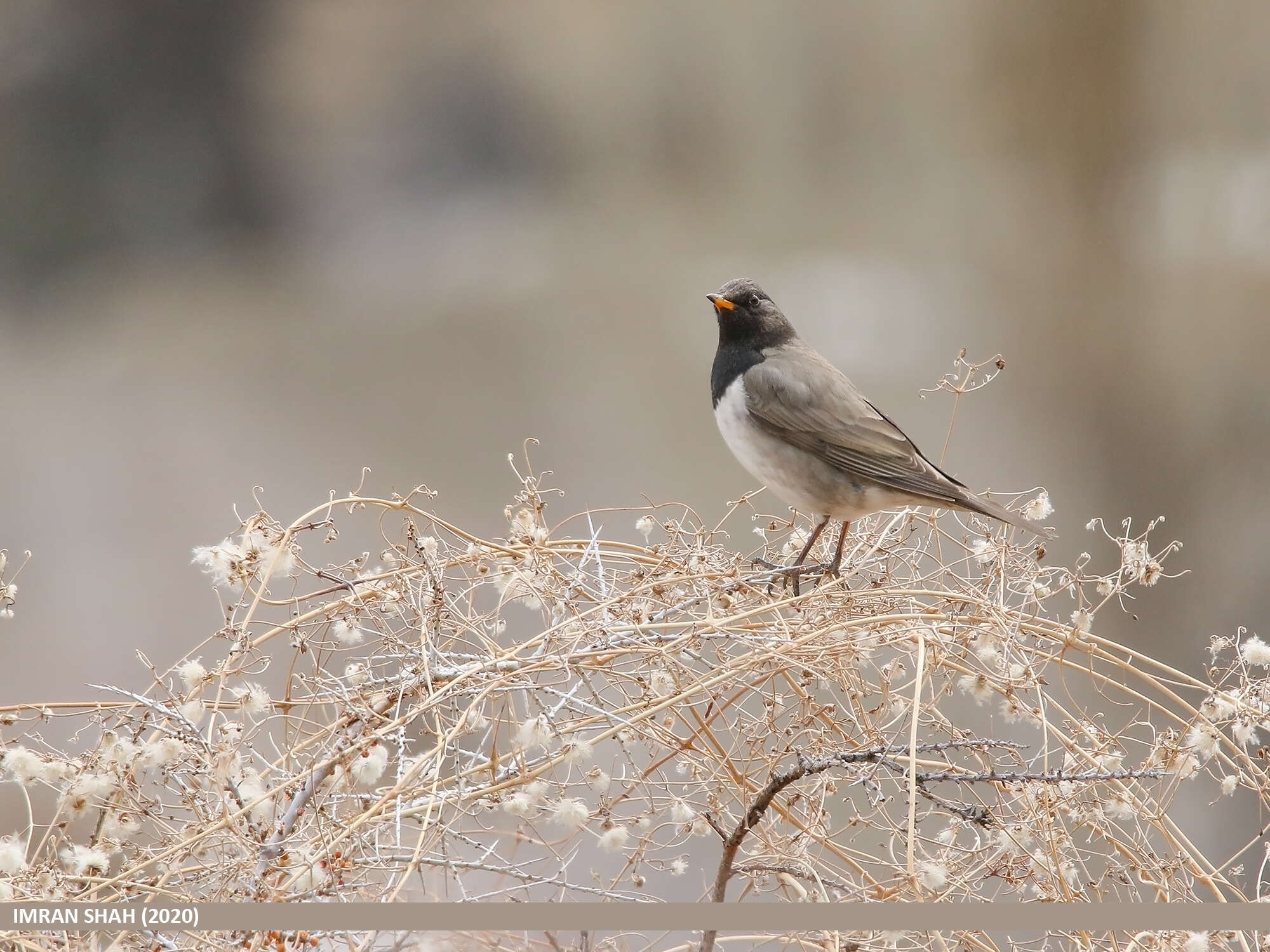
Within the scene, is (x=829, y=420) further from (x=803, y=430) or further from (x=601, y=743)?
(x=601, y=743)

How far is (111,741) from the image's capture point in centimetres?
70

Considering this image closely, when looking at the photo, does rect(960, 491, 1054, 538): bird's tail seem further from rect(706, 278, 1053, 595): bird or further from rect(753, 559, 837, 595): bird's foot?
rect(753, 559, 837, 595): bird's foot

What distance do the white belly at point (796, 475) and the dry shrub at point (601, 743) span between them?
1.03 feet

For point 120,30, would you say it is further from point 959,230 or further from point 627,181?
point 959,230

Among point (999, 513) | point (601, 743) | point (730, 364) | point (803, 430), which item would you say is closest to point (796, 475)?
point (803, 430)

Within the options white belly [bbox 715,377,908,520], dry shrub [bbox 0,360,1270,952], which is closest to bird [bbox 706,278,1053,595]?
white belly [bbox 715,377,908,520]

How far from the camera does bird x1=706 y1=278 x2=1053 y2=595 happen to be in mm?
1195

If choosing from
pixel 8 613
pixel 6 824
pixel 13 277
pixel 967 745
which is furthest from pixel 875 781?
pixel 13 277

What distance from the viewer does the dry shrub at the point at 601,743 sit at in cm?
66

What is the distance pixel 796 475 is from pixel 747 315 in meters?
0.25

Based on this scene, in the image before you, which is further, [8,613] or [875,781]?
[8,613]

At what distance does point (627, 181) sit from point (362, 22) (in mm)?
921

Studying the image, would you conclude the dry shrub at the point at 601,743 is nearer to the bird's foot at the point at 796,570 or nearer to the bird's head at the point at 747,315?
the bird's foot at the point at 796,570

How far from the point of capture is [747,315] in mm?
1370
